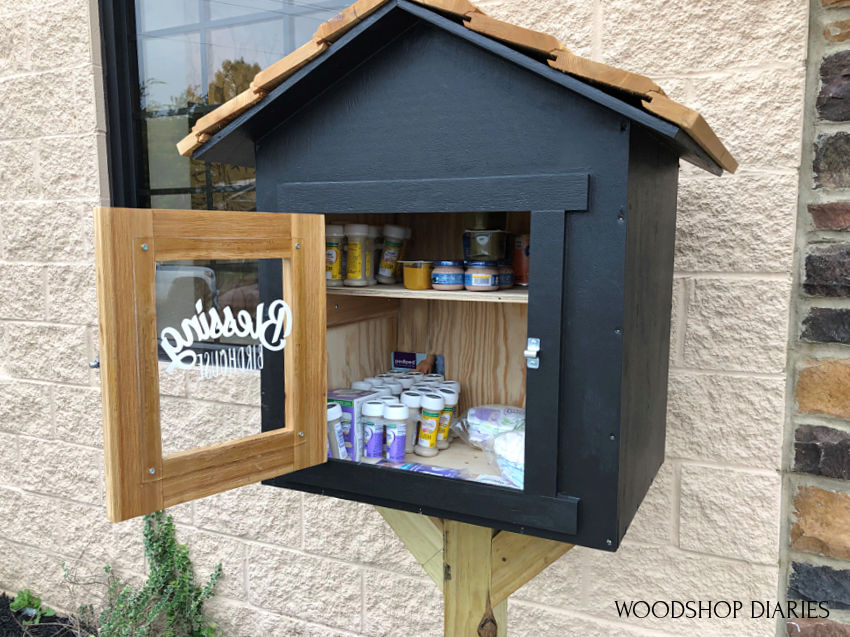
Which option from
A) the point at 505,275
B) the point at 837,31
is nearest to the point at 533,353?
the point at 505,275

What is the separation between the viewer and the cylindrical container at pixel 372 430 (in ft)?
4.98

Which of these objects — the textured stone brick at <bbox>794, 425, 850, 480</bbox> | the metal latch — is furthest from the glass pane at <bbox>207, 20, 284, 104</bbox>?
the textured stone brick at <bbox>794, 425, 850, 480</bbox>

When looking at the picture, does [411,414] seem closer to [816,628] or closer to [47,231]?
[816,628]

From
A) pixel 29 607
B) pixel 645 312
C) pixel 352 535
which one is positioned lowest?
pixel 29 607

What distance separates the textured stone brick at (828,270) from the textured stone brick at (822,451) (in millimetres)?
323

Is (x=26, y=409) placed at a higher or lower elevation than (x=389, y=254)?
lower

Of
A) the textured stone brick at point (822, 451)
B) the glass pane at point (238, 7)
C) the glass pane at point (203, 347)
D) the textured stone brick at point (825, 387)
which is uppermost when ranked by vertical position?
the glass pane at point (238, 7)

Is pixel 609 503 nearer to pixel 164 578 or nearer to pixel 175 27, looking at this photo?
pixel 164 578

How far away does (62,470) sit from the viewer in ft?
8.87

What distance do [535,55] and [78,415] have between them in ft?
7.43

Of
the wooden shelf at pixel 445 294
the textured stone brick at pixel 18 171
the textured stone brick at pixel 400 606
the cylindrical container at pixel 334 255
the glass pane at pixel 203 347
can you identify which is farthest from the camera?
the textured stone brick at pixel 18 171

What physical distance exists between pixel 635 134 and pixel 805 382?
84cm

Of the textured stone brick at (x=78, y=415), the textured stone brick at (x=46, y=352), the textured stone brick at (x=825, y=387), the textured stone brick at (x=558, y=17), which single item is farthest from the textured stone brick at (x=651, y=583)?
the textured stone brick at (x=46, y=352)

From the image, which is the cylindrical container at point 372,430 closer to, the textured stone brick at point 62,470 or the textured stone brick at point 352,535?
the textured stone brick at point 352,535
